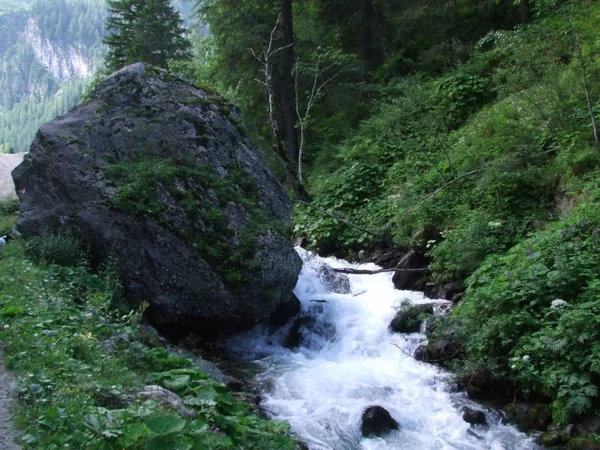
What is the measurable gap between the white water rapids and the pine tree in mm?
17942

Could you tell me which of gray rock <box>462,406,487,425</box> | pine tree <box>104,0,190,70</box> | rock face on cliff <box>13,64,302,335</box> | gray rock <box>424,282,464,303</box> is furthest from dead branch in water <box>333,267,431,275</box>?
pine tree <box>104,0,190,70</box>

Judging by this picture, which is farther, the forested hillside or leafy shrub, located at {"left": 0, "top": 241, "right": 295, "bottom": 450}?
the forested hillside

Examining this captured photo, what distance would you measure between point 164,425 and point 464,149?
1156 cm

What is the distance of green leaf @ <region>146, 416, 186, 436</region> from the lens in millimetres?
3783

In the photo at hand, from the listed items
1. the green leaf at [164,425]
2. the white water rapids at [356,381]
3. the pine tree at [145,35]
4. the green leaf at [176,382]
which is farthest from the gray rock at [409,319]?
the pine tree at [145,35]

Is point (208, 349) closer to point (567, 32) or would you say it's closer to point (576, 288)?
point (576, 288)

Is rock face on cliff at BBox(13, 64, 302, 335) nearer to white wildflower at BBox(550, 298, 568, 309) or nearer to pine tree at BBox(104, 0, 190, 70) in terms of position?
white wildflower at BBox(550, 298, 568, 309)

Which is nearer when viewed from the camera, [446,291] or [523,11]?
[446,291]

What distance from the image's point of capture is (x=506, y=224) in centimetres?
1066

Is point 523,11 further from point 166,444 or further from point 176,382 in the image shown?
point 166,444

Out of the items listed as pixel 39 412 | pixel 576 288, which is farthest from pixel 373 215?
pixel 39 412

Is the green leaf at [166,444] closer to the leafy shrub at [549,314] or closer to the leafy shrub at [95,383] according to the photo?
the leafy shrub at [95,383]

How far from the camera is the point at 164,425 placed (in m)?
3.82

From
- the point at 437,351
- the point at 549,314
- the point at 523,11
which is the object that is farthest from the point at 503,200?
the point at 523,11
